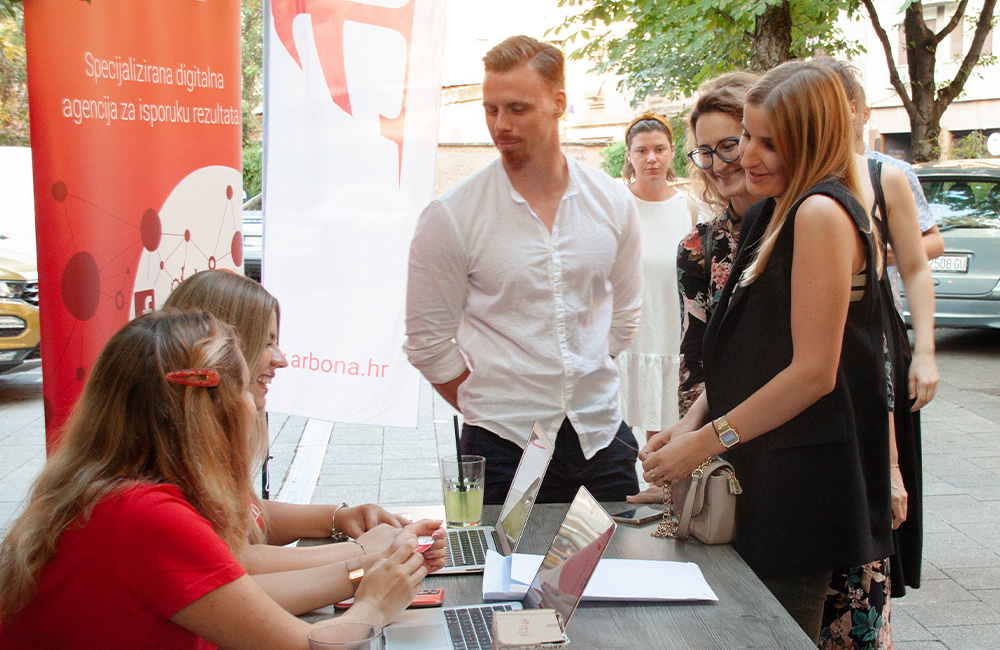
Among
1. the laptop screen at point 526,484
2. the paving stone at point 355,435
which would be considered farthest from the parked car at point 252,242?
the laptop screen at point 526,484

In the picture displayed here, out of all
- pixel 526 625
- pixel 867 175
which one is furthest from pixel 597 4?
pixel 526 625

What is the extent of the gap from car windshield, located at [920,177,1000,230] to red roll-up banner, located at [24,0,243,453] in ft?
24.2

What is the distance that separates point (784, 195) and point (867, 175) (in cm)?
61

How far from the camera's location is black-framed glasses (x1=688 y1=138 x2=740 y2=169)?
2.37 metres

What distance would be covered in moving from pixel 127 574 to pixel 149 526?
0.25 feet

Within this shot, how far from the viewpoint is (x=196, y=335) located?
1.51m

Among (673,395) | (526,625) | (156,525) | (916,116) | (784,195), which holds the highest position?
(916,116)

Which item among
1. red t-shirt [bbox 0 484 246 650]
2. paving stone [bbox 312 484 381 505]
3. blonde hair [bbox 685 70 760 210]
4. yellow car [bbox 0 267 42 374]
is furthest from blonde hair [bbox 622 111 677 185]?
yellow car [bbox 0 267 42 374]

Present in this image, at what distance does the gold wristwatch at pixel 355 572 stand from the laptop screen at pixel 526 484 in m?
0.33

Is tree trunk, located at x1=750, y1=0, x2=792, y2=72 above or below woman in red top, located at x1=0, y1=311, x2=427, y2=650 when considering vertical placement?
above

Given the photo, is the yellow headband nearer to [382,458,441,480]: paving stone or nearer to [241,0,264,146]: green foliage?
[382,458,441,480]: paving stone

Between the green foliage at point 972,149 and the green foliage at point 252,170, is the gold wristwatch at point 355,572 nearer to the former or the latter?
the green foliage at point 972,149

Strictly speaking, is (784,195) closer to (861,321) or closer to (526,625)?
(861,321)

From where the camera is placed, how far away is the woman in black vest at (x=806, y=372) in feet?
5.64
